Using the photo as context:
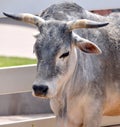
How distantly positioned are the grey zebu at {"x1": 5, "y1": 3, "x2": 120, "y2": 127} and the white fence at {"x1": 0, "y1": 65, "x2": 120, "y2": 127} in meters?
0.97

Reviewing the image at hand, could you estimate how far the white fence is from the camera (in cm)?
807

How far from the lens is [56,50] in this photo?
251 inches

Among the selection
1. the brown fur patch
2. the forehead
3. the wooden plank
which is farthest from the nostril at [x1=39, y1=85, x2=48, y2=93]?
the wooden plank

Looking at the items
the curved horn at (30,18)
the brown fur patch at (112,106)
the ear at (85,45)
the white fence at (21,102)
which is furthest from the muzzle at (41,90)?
the white fence at (21,102)

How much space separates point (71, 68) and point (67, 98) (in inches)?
17.3

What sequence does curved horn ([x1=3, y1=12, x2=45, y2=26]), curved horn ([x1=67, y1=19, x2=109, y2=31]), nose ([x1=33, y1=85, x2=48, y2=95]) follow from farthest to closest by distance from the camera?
curved horn ([x1=3, y1=12, x2=45, y2=26])
curved horn ([x1=67, y1=19, x2=109, y2=31])
nose ([x1=33, y1=85, x2=48, y2=95])

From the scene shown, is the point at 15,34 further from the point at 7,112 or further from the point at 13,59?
the point at 7,112

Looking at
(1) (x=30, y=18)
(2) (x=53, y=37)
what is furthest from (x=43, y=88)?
(1) (x=30, y=18)

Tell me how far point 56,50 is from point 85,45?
350mm

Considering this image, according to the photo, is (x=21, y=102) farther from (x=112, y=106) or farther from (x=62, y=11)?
(x=62, y=11)

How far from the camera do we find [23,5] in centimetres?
867

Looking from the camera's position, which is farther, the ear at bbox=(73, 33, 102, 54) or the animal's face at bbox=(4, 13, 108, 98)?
the ear at bbox=(73, 33, 102, 54)

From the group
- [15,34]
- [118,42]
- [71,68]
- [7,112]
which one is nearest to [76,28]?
[71,68]

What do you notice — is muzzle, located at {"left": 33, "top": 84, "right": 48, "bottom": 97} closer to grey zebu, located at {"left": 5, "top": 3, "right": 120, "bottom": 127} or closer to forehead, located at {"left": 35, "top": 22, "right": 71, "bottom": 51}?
grey zebu, located at {"left": 5, "top": 3, "right": 120, "bottom": 127}
